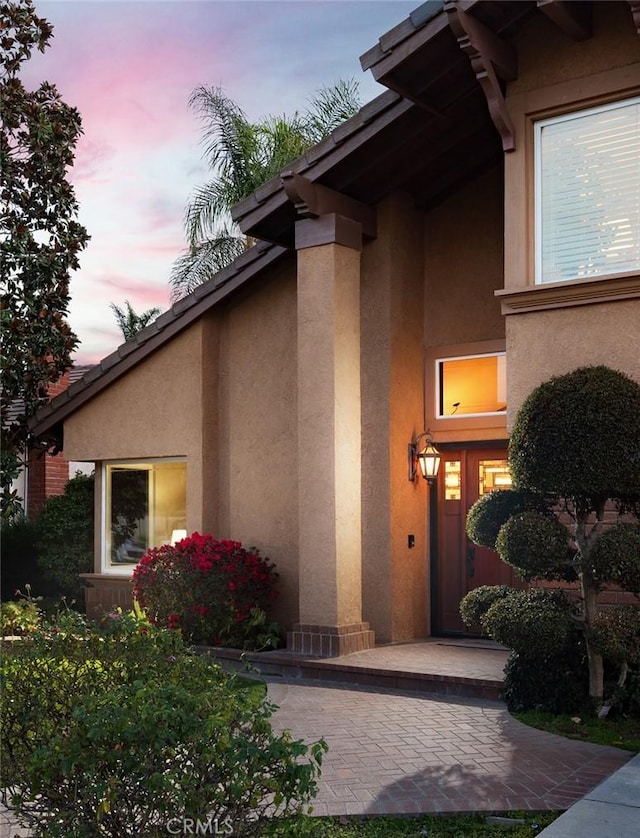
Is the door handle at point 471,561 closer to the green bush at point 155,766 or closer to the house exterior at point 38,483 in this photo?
the green bush at point 155,766

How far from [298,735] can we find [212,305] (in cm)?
680

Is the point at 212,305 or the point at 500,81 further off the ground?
the point at 500,81

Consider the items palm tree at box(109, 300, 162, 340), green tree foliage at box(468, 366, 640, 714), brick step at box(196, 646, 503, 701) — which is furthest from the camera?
palm tree at box(109, 300, 162, 340)

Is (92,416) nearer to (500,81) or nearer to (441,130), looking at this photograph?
(441,130)

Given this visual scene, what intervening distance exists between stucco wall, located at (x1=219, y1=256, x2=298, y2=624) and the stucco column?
3.37ft

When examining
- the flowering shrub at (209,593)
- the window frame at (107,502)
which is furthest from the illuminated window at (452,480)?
the window frame at (107,502)

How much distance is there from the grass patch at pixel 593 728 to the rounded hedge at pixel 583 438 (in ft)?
6.11

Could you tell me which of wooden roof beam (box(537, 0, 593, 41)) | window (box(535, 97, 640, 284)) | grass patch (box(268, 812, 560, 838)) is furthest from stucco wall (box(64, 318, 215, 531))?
grass patch (box(268, 812, 560, 838))

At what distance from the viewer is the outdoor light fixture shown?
12.1m

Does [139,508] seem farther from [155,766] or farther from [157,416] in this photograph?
[155,766]

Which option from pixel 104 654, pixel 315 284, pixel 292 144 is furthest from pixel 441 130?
pixel 292 144

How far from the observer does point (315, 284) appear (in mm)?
11531

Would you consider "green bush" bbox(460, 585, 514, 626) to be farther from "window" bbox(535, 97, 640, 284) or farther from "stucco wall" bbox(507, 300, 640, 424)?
"window" bbox(535, 97, 640, 284)

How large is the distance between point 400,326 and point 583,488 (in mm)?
4735
